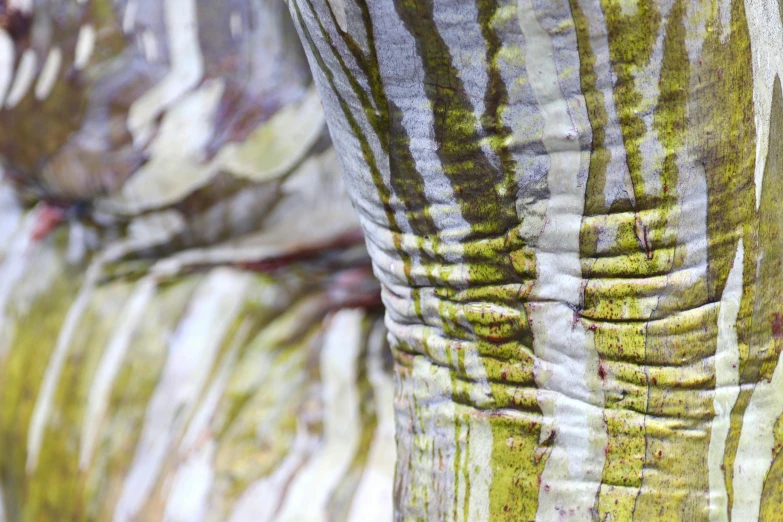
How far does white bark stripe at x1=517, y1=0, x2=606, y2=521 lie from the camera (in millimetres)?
401

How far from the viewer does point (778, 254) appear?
0.44m

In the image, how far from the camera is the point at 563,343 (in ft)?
1.49

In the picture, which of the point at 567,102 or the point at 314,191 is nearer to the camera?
the point at 567,102

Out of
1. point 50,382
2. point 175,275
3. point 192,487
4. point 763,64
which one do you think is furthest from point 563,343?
point 50,382

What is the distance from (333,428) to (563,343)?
0.40 m

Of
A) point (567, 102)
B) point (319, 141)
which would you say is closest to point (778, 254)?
point (567, 102)

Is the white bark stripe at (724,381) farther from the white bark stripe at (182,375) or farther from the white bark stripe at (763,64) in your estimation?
the white bark stripe at (182,375)

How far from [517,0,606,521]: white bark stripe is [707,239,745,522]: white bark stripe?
0.07m

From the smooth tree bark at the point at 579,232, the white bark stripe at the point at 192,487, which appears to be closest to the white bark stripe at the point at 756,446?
the smooth tree bark at the point at 579,232

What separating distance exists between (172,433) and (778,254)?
2.14ft

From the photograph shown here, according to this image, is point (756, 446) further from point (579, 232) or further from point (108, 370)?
point (108, 370)

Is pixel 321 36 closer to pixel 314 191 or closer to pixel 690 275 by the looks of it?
pixel 690 275

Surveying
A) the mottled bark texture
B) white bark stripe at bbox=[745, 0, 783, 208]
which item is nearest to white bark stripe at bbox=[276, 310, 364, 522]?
the mottled bark texture

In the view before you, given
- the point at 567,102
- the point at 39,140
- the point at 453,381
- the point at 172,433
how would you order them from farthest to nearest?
the point at 39,140
the point at 172,433
the point at 453,381
the point at 567,102
